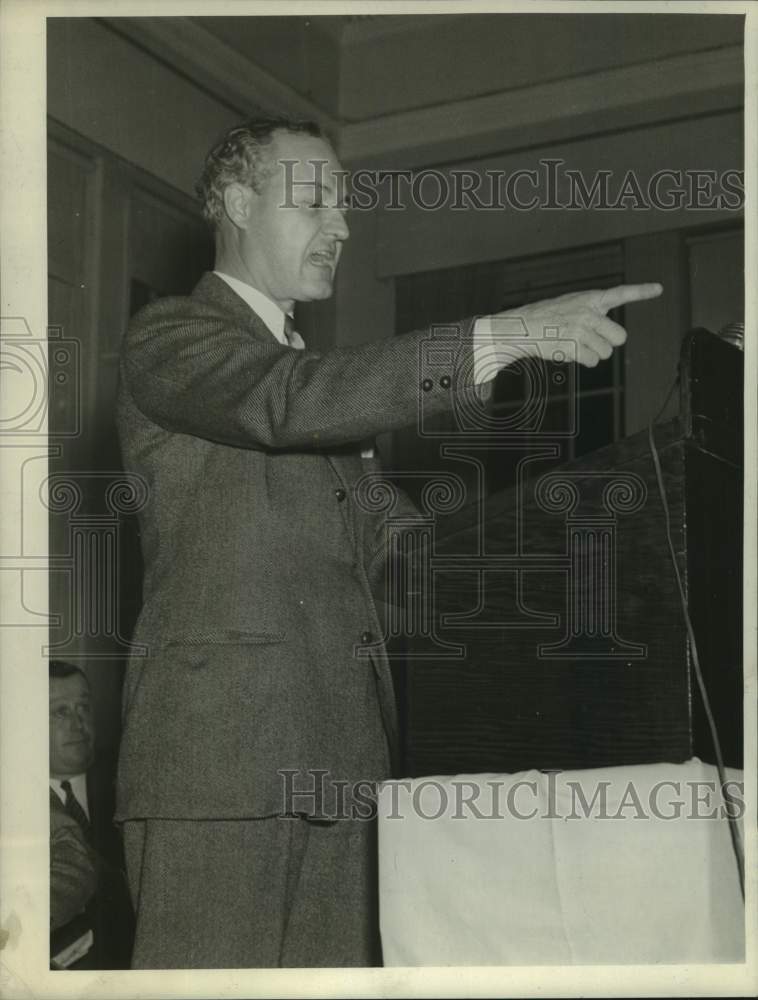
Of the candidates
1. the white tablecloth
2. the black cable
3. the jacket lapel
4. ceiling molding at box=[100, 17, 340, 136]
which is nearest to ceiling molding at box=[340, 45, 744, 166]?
ceiling molding at box=[100, 17, 340, 136]

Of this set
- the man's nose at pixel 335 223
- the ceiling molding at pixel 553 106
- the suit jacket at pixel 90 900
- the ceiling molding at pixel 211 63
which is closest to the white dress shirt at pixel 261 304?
the man's nose at pixel 335 223

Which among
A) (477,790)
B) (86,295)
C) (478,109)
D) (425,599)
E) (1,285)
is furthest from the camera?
(478,109)

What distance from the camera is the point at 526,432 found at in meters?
3.81

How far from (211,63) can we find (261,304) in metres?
1.50

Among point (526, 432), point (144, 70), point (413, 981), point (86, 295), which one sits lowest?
point (413, 981)

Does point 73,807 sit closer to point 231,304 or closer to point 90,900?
point 90,900

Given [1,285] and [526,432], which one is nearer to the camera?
[1,285]

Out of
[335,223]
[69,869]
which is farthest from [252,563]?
[69,869]

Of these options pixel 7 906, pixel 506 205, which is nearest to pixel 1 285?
pixel 7 906

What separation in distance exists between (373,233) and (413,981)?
2.40m

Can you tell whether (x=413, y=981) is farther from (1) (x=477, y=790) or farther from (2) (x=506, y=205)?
(2) (x=506, y=205)

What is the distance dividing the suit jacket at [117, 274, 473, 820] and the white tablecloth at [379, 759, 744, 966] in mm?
193

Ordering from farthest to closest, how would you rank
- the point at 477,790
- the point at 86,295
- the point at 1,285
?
the point at 86,295, the point at 1,285, the point at 477,790

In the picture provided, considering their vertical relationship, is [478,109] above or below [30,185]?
above
